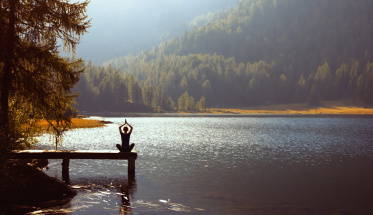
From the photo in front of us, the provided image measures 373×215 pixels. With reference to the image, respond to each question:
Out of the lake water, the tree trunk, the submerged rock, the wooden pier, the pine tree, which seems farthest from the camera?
the wooden pier

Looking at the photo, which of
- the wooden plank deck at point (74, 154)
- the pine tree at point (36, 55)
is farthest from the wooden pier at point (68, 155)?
the pine tree at point (36, 55)

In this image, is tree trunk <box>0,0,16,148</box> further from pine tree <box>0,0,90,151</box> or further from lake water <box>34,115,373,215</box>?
lake water <box>34,115,373,215</box>

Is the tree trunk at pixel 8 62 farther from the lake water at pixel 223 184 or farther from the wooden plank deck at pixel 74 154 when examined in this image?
the lake water at pixel 223 184

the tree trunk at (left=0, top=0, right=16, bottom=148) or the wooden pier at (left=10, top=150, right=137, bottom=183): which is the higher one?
the tree trunk at (left=0, top=0, right=16, bottom=148)

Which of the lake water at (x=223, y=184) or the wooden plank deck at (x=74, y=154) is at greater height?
the wooden plank deck at (x=74, y=154)

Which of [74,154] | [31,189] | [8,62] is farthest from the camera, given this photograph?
[74,154]

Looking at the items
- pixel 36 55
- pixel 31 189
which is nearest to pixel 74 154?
pixel 31 189

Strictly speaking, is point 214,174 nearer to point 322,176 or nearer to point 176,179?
point 176,179

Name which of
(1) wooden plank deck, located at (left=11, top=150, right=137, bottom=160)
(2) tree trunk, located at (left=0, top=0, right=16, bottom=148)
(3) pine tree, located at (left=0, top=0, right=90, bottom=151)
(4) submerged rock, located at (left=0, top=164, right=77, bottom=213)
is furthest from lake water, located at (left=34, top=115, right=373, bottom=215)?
(2) tree trunk, located at (left=0, top=0, right=16, bottom=148)

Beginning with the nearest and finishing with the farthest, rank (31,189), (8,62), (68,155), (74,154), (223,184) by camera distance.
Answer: (31,189) < (8,62) < (223,184) < (74,154) < (68,155)

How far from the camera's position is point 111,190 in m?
23.0

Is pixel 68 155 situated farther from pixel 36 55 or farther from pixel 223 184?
pixel 223 184

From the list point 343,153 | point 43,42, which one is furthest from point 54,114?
point 343,153

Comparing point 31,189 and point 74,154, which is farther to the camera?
point 74,154
